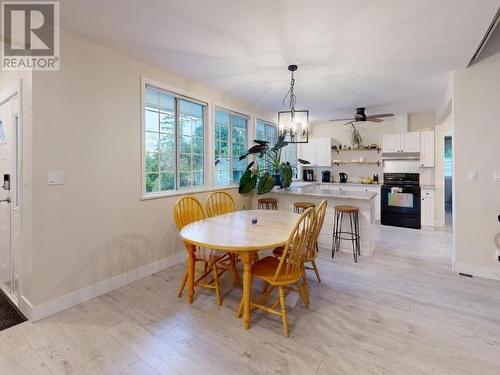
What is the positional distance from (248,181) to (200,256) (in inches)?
82.3

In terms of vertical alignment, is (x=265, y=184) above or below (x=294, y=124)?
below

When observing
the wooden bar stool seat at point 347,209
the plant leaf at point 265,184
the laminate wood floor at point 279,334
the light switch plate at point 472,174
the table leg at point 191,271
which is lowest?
the laminate wood floor at point 279,334

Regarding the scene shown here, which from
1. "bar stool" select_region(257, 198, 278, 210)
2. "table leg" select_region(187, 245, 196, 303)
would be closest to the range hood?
"bar stool" select_region(257, 198, 278, 210)

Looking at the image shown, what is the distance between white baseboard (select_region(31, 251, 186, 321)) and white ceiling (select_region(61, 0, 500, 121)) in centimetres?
239

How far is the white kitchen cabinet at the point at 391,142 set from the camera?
5680 millimetres

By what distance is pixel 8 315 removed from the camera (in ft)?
7.41

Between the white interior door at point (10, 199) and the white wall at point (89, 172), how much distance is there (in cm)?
38

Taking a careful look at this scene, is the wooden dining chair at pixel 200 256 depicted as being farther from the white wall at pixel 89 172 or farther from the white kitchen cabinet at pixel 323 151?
the white kitchen cabinet at pixel 323 151

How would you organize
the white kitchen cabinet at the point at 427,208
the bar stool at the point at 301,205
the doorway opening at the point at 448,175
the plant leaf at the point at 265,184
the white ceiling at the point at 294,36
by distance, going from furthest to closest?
the doorway opening at the point at 448,175 → the white kitchen cabinet at the point at 427,208 → the plant leaf at the point at 265,184 → the bar stool at the point at 301,205 → the white ceiling at the point at 294,36

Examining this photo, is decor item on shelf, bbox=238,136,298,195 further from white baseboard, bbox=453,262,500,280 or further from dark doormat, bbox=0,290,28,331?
dark doormat, bbox=0,290,28,331

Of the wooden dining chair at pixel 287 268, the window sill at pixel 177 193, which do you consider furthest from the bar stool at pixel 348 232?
the window sill at pixel 177 193

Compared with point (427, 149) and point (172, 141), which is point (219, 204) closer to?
point (172, 141)

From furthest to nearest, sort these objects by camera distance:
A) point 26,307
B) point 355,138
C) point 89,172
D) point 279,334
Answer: point 355,138, point 89,172, point 26,307, point 279,334

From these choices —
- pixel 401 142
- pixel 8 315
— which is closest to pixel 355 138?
pixel 401 142
